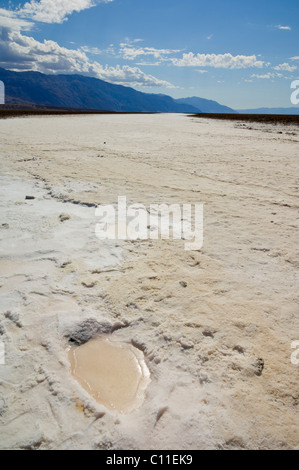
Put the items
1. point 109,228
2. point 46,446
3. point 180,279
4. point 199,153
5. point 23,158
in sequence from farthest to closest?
point 199,153 → point 23,158 → point 109,228 → point 180,279 → point 46,446

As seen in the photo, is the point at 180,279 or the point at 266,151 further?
the point at 266,151

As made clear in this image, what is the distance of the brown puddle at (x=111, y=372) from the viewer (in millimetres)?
1582

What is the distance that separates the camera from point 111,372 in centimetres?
173

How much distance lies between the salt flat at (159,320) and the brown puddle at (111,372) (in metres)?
0.05

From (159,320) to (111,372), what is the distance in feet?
1.58

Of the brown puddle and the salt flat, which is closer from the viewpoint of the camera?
the salt flat

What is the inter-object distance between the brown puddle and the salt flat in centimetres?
5

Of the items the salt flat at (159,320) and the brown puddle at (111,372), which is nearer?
the salt flat at (159,320)

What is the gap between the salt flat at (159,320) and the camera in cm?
142

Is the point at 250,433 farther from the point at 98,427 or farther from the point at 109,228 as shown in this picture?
the point at 109,228

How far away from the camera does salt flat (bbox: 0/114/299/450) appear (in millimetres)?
1423

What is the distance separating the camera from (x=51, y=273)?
8.29 ft

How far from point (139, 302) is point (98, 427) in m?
0.92

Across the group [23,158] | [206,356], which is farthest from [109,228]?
[23,158]
